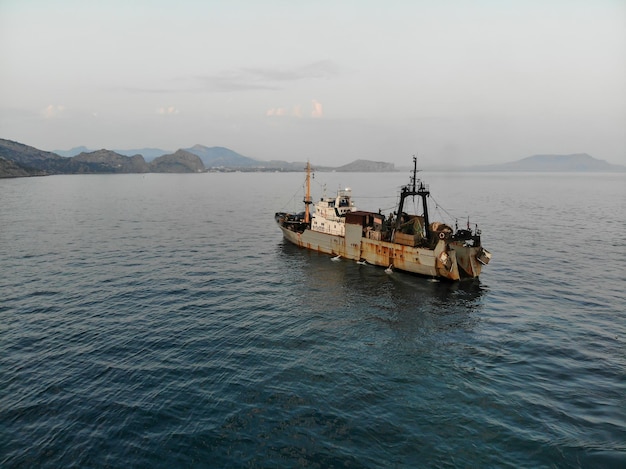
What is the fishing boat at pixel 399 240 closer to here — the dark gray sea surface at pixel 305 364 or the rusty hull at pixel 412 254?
the rusty hull at pixel 412 254

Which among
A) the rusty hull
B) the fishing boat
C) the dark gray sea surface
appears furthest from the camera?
the fishing boat

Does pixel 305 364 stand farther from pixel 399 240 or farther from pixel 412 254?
pixel 399 240

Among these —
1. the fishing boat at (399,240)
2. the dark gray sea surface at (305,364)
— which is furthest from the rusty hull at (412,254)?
the dark gray sea surface at (305,364)

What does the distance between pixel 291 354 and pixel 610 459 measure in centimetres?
1929

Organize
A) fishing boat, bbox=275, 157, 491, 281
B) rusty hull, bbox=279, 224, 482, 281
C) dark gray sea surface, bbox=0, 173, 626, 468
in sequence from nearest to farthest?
dark gray sea surface, bbox=0, 173, 626, 468 → rusty hull, bbox=279, 224, 482, 281 → fishing boat, bbox=275, 157, 491, 281

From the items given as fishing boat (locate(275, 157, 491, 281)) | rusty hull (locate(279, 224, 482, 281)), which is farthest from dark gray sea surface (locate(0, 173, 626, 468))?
fishing boat (locate(275, 157, 491, 281))

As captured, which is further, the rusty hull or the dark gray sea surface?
the rusty hull

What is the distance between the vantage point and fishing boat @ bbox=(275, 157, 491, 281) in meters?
46.6

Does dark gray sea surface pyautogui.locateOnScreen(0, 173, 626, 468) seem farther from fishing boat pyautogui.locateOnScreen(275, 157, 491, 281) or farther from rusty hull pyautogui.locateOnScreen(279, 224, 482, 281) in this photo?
fishing boat pyautogui.locateOnScreen(275, 157, 491, 281)

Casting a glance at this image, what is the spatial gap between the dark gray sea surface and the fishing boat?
235cm

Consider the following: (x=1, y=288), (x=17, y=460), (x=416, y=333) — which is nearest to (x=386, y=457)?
(x=416, y=333)

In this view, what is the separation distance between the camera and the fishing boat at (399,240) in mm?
46594

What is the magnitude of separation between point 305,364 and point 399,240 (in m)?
28.9

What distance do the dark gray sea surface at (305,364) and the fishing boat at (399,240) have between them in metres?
2.35
